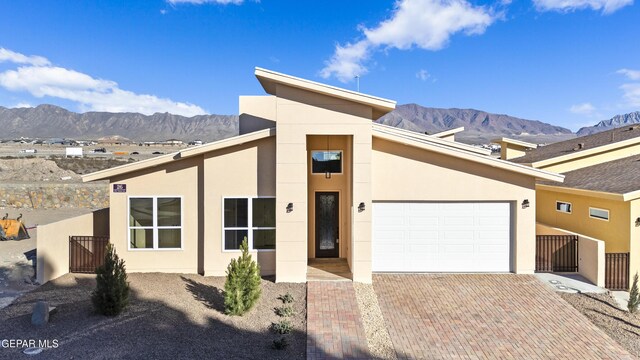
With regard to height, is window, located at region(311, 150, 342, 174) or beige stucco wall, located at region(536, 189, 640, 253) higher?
window, located at region(311, 150, 342, 174)

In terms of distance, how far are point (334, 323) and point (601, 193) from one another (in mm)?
9681

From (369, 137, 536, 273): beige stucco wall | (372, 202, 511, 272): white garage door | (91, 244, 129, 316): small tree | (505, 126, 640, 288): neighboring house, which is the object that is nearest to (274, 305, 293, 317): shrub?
(91, 244, 129, 316): small tree

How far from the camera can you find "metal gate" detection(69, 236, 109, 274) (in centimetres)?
1158

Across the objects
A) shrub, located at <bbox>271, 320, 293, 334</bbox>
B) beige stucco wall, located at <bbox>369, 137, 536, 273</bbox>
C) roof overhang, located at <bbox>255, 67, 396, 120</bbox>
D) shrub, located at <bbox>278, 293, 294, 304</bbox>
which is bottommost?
shrub, located at <bbox>271, 320, 293, 334</bbox>

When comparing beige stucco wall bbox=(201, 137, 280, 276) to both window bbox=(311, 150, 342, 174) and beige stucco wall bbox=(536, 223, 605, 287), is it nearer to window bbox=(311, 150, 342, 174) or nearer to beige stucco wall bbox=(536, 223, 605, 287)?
window bbox=(311, 150, 342, 174)

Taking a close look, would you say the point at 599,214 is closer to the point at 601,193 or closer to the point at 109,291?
the point at 601,193

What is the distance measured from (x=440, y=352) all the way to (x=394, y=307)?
207 centimetres

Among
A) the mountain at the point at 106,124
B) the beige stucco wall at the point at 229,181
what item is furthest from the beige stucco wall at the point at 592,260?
the mountain at the point at 106,124

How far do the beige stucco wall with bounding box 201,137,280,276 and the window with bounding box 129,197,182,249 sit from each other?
1026 mm

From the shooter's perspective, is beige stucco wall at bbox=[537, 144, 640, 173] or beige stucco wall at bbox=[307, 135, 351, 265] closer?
beige stucco wall at bbox=[307, 135, 351, 265]

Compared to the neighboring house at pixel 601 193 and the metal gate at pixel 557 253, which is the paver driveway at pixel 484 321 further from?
the neighboring house at pixel 601 193

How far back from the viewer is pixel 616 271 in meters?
11.2

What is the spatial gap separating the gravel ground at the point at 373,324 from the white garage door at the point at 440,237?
1.71m

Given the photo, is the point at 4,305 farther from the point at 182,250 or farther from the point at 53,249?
the point at 182,250
